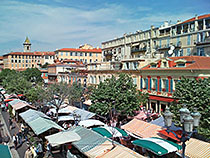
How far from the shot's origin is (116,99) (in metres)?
24.2

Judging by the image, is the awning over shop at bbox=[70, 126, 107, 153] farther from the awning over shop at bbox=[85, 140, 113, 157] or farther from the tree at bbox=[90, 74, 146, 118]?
the tree at bbox=[90, 74, 146, 118]

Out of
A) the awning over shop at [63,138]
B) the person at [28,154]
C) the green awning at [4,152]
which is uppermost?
the green awning at [4,152]

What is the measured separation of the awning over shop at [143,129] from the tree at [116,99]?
4.25 metres

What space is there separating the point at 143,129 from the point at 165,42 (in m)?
31.1

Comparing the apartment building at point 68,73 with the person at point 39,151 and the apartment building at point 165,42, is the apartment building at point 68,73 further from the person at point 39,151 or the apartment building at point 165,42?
the person at point 39,151

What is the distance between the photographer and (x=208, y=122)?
16.5 m

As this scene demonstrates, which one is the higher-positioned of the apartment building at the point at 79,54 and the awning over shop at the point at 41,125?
the apartment building at the point at 79,54

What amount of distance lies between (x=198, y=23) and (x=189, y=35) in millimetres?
2393

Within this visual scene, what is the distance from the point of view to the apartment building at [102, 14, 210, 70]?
120 feet

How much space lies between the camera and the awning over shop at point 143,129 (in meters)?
16.9

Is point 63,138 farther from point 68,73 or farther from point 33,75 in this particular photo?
point 33,75

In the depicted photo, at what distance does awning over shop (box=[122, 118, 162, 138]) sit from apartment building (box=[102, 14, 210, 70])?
14.3 m

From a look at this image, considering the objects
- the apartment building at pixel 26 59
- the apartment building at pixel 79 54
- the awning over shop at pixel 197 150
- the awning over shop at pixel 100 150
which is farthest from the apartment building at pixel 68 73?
the apartment building at pixel 26 59

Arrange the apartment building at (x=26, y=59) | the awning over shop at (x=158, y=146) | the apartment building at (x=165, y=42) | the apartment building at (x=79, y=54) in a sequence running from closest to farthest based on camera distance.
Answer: the awning over shop at (x=158, y=146)
the apartment building at (x=165, y=42)
the apartment building at (x=79, y=54)
the apartment building at (x=26, y=59)
